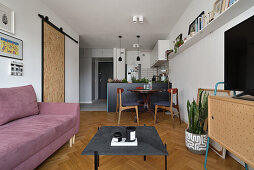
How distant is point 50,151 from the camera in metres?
1.36

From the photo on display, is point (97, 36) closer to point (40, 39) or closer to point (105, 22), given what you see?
point (105, 22)

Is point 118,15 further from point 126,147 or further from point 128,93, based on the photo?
point 126,147

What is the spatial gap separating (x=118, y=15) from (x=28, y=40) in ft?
7.27

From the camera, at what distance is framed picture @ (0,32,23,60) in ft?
6.06

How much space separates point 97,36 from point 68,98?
8.87 feet

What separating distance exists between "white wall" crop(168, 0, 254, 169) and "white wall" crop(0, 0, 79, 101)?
11.1 feet

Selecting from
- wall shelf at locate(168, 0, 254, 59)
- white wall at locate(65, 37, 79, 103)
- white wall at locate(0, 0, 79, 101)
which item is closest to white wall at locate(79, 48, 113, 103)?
white wall at locate(65, 37, 79, 103)

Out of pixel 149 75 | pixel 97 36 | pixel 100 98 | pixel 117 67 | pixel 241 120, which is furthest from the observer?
pixel 100 98

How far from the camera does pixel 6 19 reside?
74.5 inches

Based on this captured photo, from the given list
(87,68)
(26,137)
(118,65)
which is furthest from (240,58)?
(87,68)

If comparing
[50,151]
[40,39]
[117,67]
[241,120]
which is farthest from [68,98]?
[241,120]

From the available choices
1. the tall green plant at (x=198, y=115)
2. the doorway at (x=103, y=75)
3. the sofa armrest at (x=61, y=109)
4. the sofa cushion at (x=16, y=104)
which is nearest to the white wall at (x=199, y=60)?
the tall green plant at (x=198, y=115)

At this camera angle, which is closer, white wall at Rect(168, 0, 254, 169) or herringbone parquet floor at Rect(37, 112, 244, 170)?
herringbone parquet floor at Rect(37, 112, 244, 170)

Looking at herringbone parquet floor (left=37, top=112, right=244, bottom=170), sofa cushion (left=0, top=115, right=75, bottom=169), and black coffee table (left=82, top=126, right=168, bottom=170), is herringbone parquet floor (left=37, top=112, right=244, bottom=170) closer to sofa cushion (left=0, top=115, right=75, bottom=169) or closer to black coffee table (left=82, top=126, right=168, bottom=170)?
→ sofa cushion (left=0, top=115, right=75, bottom=169)
